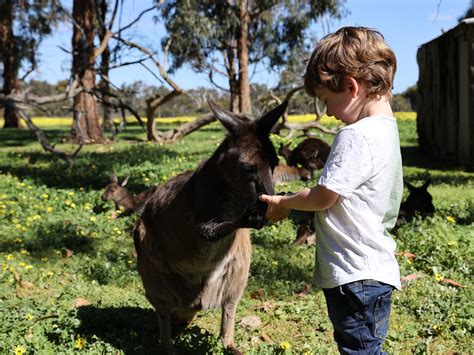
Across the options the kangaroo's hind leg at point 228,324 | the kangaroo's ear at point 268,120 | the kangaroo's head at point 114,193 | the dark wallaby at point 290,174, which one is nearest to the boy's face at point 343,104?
the kangaroo's ear at point 268,120

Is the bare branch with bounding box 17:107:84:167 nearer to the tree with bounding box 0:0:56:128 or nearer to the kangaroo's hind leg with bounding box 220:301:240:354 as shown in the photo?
the kangaroo's hind leg with bounding box 220:301:240:354

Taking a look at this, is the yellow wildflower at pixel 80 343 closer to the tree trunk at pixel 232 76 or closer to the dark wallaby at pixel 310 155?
the dark wallaby at pixel 310 155

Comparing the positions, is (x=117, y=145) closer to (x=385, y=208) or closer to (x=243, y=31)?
(x=243, y=31)

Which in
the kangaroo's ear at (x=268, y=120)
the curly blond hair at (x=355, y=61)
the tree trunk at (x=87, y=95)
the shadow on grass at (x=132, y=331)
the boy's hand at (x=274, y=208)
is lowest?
the shadow on grass at (x=132, y=331)

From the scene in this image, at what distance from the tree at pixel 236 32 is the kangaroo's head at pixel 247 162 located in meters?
15.4

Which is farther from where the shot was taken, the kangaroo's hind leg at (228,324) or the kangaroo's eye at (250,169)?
the kangaroo's hind leg at (228,324)

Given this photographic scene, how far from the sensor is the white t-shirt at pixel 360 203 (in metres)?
2.28

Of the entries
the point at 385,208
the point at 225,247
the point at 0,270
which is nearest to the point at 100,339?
the point at 225,247

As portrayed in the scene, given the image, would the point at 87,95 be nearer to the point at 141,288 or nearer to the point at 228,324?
the point at 141,288

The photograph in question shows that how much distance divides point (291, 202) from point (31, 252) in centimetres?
412

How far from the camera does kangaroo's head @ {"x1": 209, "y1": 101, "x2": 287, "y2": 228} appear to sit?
9.50 ft

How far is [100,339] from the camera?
12.3 ft

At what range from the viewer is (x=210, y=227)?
3131 mm

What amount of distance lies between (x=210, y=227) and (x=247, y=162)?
46 cm
